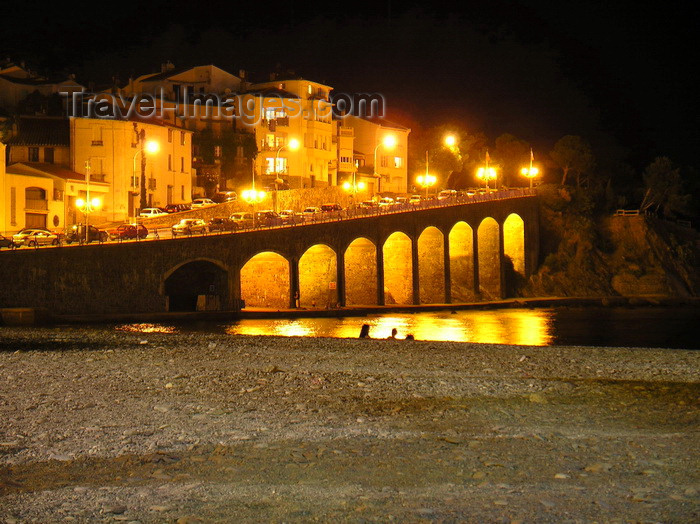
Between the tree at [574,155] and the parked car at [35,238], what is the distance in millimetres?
63220

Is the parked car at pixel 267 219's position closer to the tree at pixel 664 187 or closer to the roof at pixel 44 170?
the roof at pixel 44 170

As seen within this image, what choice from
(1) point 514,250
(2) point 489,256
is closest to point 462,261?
(2) point 489,256

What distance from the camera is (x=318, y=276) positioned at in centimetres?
5697

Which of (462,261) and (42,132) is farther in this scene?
(462,261)

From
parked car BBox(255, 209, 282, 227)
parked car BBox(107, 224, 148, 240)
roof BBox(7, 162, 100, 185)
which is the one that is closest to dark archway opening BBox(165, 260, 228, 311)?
parked car BBox(107, 224, 148, 240)

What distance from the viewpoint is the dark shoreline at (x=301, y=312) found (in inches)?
1540

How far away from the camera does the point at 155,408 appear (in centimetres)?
1592

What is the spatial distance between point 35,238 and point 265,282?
566 inches

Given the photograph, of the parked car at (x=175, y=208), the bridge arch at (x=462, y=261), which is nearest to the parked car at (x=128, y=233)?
the parked car at (x=175, y=208)

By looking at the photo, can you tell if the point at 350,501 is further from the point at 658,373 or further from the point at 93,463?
the point at 658,373

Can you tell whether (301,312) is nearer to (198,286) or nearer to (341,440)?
(198,286)

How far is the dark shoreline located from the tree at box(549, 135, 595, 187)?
25.5 meters

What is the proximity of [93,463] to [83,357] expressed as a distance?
467 inches

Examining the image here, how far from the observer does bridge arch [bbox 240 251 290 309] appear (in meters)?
52.6
